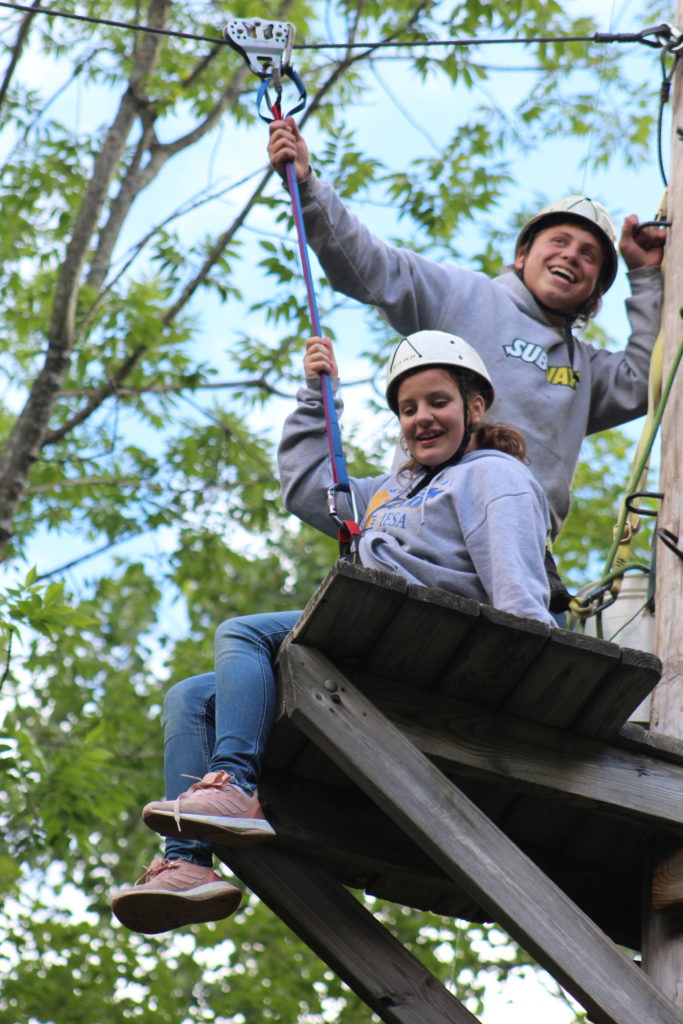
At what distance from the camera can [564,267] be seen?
451cm

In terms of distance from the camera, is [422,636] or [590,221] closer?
[422,636]

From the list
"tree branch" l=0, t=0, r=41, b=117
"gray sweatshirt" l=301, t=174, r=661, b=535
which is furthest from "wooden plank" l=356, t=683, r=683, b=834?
"tree branch" l=0, t=0, r=41, b=117

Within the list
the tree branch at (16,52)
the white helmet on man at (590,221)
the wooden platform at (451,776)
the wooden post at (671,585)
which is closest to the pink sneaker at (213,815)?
the wooden platform at (451,776)

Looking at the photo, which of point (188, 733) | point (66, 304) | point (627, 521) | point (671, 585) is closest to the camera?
point (188, 733)

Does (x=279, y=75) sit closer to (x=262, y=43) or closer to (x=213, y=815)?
(x=262, y=43)

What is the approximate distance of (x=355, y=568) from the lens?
2.87 metres

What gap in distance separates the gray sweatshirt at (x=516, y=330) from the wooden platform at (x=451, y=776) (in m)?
1.14

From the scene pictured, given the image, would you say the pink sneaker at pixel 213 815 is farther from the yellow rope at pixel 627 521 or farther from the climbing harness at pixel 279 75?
the yellow rope at pixel 627 521

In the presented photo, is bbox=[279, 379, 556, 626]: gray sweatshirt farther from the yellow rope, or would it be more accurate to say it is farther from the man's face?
the man's face

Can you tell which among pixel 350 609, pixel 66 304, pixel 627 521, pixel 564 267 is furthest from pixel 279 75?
pixel 66 304

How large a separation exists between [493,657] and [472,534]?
38 centimetres

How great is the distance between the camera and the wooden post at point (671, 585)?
3330mm

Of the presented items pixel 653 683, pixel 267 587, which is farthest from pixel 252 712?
pixel 267 587

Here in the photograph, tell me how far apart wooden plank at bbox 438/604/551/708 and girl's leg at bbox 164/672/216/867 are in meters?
0.67
